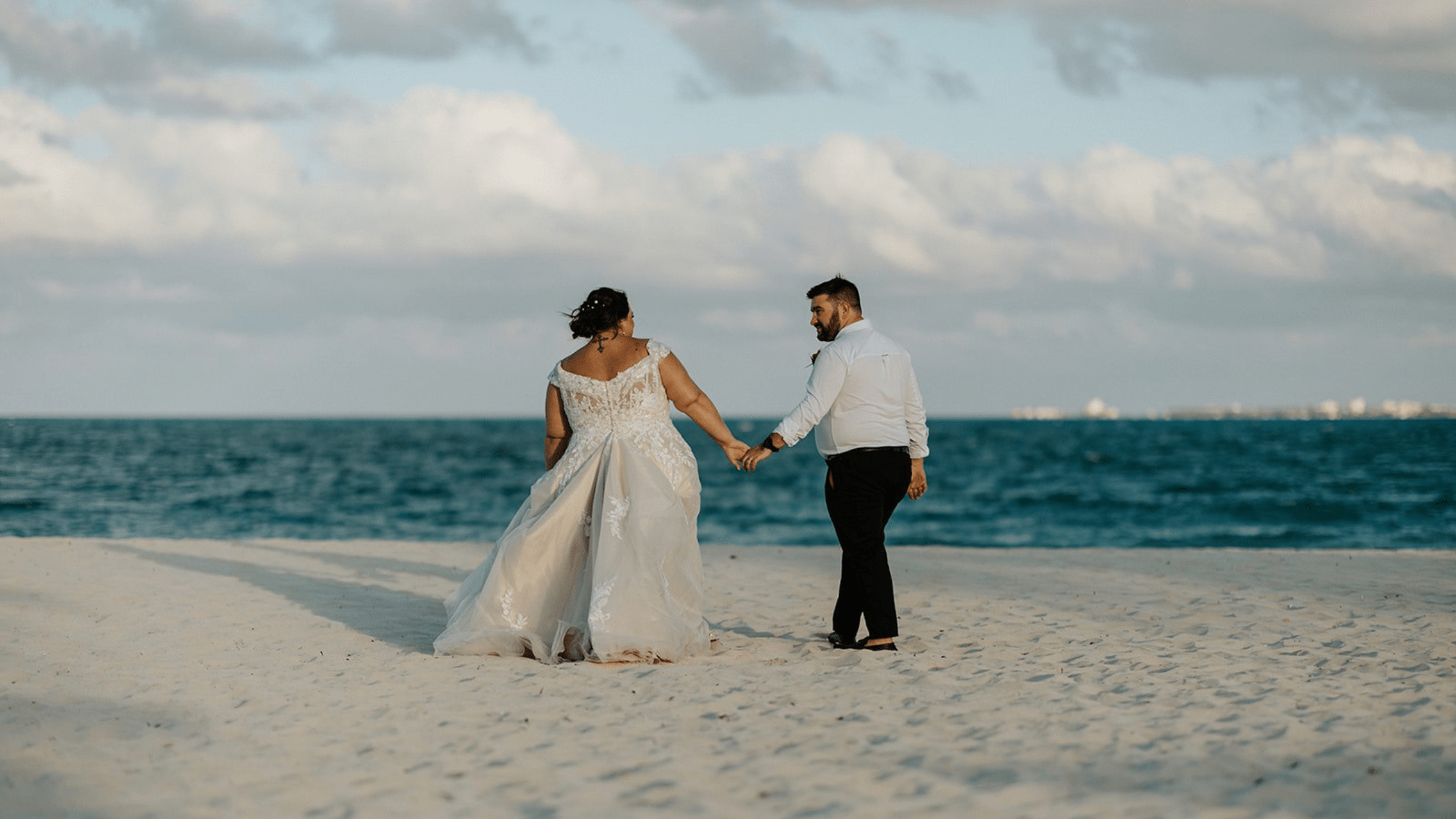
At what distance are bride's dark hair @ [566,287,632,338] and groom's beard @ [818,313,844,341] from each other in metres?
1.22

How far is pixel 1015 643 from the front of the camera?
7703 mm

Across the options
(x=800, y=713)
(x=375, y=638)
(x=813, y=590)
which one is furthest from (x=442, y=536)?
(x=800, y=713)

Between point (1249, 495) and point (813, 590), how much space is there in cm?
2316

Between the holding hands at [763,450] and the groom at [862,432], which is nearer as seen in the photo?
the holding hands at [763,450]

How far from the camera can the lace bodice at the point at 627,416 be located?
7.07 metres

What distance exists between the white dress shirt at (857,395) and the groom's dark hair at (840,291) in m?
0.14

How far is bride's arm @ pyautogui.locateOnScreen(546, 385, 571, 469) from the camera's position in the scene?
23.8 feet

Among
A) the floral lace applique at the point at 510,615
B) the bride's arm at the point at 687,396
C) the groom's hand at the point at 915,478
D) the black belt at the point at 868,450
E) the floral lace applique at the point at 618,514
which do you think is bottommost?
the floral lace applique at the point at 510,615

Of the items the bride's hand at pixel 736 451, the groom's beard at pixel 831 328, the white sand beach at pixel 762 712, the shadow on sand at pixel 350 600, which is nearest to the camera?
the white sand beach at pixel 762 712

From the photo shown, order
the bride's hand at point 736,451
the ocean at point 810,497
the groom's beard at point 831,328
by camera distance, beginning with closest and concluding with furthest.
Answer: the groom's beard at point 831,328 < the bride's hand at point 736,451 < the ocean at point 810,497

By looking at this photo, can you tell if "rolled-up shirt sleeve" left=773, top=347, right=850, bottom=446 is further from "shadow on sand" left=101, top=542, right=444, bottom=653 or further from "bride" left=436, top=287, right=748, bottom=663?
"shadow on sand" left=101, top=542, right=444, bottom=653

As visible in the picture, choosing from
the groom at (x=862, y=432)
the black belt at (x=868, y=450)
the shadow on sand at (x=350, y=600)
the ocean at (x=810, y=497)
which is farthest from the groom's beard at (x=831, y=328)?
the ocean at (x=810, y=497)

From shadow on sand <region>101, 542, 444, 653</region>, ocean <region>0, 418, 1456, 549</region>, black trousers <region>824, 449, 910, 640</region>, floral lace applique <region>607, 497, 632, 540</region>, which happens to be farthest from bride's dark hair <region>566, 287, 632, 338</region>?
ocean <region>0, 418, 1456, 549</region>

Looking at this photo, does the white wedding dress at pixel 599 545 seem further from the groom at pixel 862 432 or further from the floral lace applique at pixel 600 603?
the groom at pixel 862 432
